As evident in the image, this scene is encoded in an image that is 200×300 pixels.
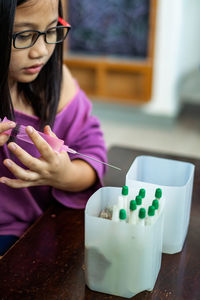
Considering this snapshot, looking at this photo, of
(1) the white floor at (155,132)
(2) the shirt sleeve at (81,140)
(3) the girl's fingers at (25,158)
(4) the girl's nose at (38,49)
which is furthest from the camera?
(1) the white floor at (155,132)

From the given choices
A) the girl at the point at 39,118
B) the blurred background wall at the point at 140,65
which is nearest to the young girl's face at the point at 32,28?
the girl at the point at 39,118

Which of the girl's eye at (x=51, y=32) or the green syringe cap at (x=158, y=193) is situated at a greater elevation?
the girl's eye at (x=51, y=32)

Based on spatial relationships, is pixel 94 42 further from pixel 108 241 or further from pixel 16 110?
pixel 108 241

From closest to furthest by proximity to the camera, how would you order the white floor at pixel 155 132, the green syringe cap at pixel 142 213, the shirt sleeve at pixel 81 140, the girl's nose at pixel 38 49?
1. the green syringe cap at pixel 142 213
2. the girl's nose at pixel 38 49
3. the shirt sleeve at pixel 81 140
4. the white floor at pixel 155 132

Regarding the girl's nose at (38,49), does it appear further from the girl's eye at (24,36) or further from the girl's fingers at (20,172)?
the girl's fingers at (20,172)

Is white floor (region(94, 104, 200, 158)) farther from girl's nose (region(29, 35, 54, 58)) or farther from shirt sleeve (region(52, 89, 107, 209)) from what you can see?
girl's nose (region(29, 35, 54, 58))

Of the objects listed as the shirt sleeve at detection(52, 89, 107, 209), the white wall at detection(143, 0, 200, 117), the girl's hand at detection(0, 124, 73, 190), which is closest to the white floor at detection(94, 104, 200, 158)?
the white wall at detection(143, 0, 200, 117)

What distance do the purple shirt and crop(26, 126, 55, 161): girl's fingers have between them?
203 millimetres

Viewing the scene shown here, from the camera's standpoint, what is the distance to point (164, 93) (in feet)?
10.7

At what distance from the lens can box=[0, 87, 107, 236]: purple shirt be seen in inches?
37.4

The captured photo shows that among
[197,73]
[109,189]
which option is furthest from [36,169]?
[197,73]

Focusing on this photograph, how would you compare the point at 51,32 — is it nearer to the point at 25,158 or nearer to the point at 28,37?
the point at 28,37

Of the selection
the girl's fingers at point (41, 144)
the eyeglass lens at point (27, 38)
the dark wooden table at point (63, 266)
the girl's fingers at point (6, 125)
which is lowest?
the dark wooden table at point (63, 266)

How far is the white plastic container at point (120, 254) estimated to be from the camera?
61cm
